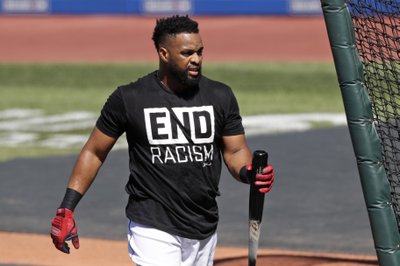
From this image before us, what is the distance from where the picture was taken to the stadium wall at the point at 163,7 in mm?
35438

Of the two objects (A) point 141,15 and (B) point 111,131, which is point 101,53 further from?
(B) point 111,131

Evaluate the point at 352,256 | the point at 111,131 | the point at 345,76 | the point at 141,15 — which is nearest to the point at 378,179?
the point at 345,76

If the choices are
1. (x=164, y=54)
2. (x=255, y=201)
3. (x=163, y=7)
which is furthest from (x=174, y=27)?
(x=163, y=7)

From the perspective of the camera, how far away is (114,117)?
22.0ft

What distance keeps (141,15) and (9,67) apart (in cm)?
1015

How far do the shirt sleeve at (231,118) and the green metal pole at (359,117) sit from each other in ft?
2.13

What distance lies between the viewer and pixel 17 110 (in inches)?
813

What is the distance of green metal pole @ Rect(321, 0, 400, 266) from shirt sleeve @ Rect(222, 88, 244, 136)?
2.13 ft

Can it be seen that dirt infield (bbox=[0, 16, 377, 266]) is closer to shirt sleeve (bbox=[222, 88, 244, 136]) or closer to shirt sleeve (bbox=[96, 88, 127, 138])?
shirt sleeve (bbox=[222, 88, 244, 136])

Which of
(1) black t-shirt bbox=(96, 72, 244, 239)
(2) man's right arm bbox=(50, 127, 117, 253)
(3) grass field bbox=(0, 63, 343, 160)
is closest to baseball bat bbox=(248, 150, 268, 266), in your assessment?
(1) black t-shirt bbox=(96, 72, 244, 239)

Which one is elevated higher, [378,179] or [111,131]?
[111,131]

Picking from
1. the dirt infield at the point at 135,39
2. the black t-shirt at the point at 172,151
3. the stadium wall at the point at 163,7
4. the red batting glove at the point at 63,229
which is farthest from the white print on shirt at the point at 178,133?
the stadium wall at the point at 163,7

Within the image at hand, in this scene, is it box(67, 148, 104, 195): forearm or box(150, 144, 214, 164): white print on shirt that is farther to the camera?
box(67, 148, 104, 195): forearm

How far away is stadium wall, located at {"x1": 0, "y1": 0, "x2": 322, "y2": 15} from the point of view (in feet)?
116
